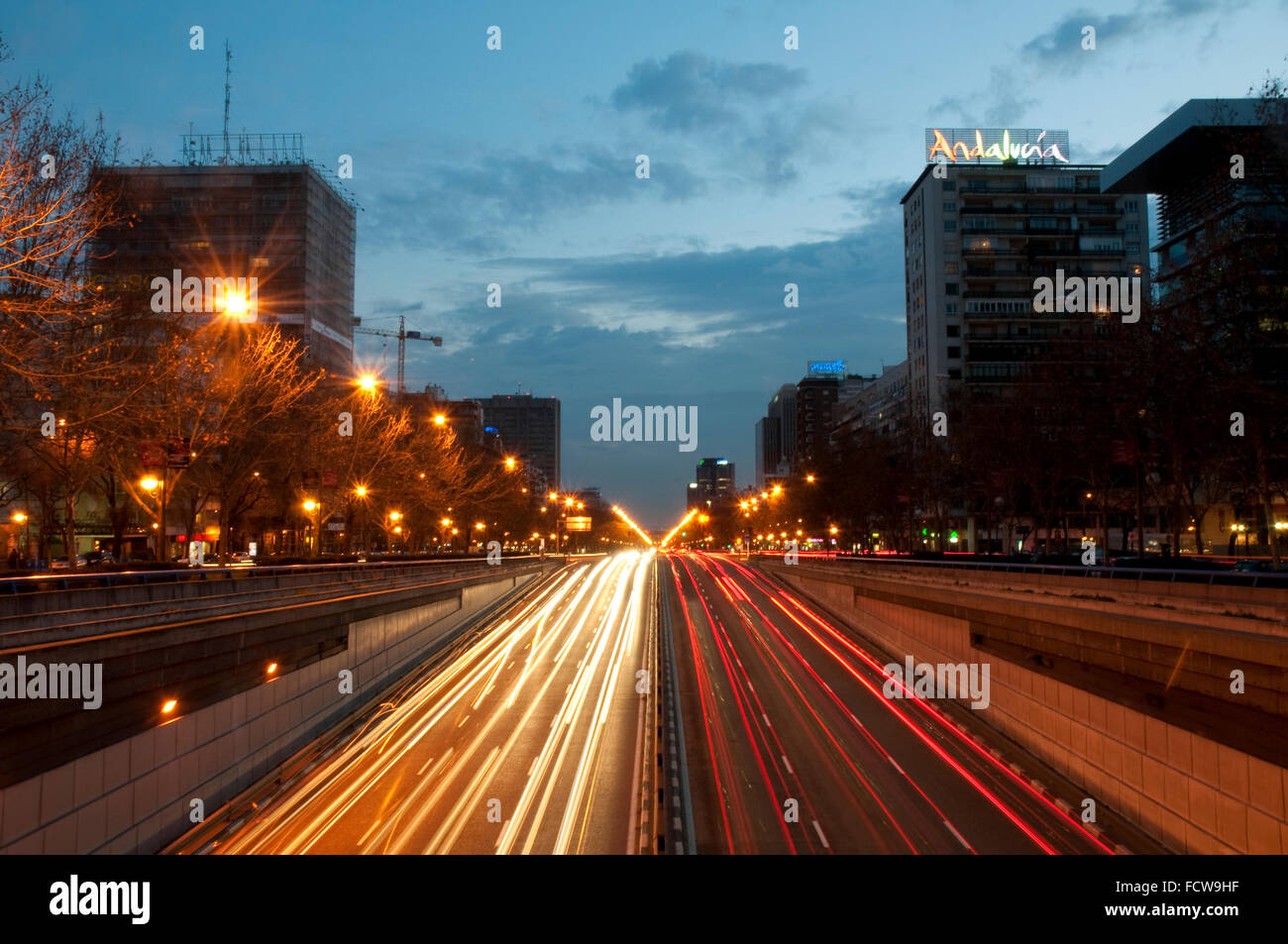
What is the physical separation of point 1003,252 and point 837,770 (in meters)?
101

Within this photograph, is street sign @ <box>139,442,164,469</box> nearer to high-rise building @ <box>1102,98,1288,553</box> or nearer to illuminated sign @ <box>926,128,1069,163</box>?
high-rise building @ <box>1102,98,1288,553</box>

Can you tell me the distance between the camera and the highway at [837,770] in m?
20.7

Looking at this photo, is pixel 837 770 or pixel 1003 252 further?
pixel 1003 252

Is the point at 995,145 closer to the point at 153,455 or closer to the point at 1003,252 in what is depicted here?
the point at 1003,252

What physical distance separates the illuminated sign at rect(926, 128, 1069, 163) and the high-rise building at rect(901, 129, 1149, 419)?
579 centimetres

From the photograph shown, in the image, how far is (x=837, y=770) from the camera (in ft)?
85.9

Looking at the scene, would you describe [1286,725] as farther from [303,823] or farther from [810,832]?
[303,823]

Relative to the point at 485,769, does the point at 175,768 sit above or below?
above

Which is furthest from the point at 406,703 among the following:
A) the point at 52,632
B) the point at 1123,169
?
the point at 1123,169

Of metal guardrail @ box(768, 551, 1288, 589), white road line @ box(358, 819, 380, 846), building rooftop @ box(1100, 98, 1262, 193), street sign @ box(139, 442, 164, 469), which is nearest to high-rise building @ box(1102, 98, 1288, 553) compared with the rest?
metal guardrail @ box(768, 551, 1288, 589)

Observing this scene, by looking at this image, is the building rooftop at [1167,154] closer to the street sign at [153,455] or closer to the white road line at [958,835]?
the white road line at [958,835]

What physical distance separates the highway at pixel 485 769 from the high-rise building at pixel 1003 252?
81.1m

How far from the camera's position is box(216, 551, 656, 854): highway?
19.6m

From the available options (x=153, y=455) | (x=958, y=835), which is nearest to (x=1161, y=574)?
(x=958, y=835)
